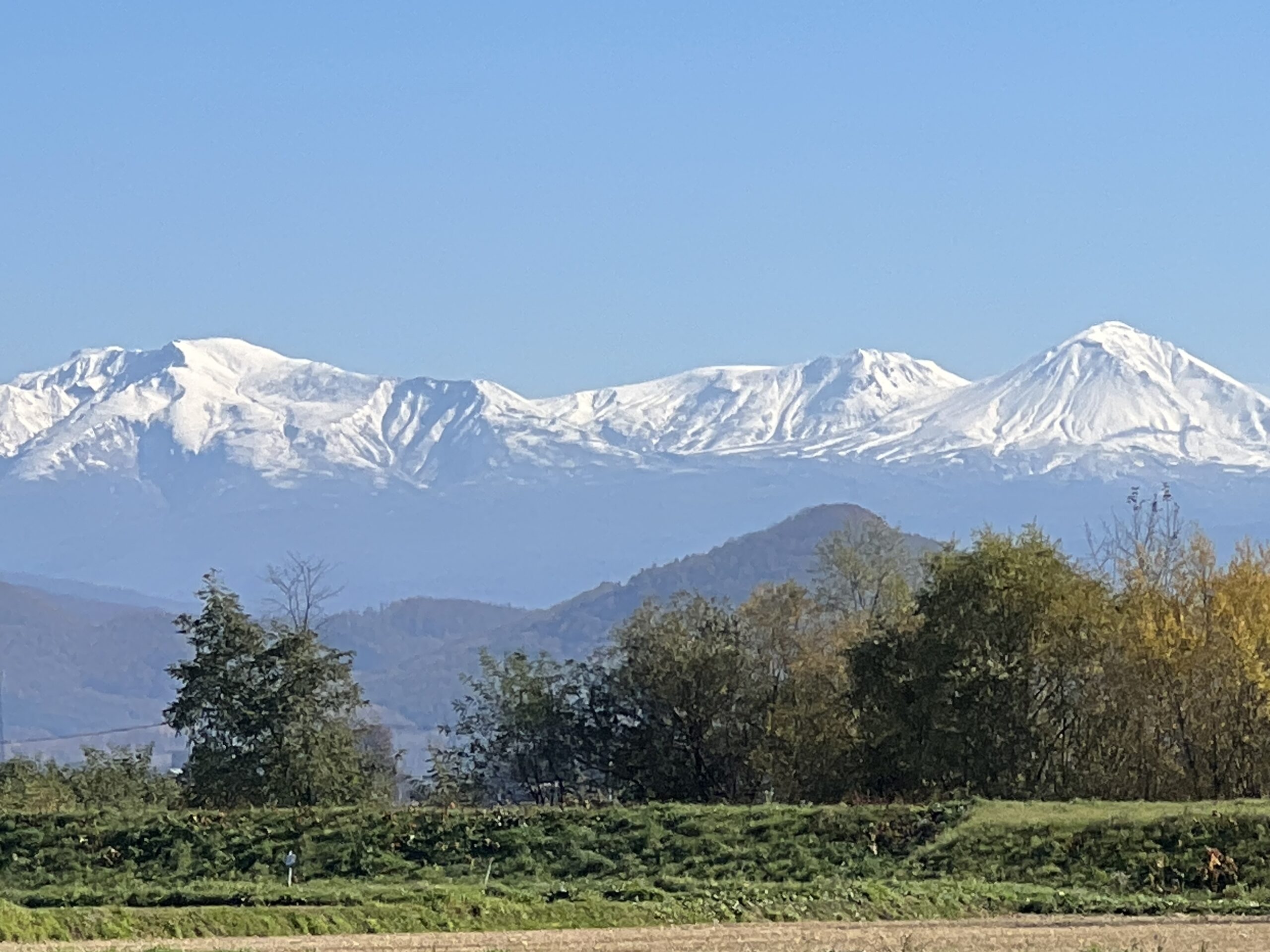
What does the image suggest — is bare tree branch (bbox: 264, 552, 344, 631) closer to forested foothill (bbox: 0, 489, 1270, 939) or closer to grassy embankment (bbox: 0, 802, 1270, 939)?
forested foothill (bbox: 0, 489, 1270, 939)

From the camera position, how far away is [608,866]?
38656mm

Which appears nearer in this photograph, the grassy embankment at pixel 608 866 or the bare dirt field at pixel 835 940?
the bare dirt field at pixel 835 940

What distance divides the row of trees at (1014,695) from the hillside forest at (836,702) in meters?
0.07

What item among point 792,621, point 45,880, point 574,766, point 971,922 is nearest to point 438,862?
point 45,880

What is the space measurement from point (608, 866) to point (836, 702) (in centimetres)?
2493

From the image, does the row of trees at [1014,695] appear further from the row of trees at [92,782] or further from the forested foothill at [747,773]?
the row of trees at [92,782]

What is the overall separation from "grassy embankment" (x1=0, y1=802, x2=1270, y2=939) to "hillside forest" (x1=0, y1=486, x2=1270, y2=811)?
5.56 meters

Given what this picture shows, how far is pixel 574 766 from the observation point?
71875 mm

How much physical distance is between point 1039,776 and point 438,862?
2115 centimetres

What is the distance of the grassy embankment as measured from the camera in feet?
105

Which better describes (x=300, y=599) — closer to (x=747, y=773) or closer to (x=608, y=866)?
(x=747, y=773)

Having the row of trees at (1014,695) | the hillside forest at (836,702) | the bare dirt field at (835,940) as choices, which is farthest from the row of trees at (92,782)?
the bare dirt field at (835,940)

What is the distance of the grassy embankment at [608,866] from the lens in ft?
105

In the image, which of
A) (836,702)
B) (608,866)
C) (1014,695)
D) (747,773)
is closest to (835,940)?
(608,866)
